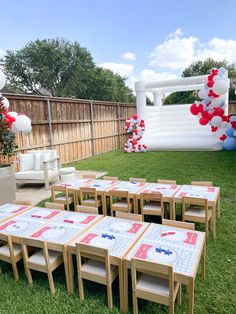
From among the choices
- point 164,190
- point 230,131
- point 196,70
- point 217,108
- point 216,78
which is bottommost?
point 164,190

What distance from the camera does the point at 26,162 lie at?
6387 mm

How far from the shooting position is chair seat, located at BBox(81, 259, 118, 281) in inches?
82.6

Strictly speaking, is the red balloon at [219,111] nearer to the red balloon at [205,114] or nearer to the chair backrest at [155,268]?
the red balloon at [205,114]

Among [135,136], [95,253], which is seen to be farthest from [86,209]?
[135,136]

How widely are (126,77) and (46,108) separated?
23.2m

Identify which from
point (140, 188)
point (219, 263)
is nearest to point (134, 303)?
point (219, 263)

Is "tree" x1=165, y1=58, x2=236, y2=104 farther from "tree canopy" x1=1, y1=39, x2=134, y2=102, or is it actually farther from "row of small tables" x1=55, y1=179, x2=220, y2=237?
"row of small tables" x1=55, y1=179, x2=220, y2=237

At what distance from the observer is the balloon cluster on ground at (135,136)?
10.9 meters

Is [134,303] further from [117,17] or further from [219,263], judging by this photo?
[117,17]

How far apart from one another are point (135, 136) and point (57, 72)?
54.4 feet

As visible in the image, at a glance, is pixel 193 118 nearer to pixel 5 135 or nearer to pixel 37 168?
pixel 37 168

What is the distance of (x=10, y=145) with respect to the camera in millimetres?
5164

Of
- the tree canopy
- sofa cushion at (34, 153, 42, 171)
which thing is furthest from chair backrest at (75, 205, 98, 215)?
the tree canopy

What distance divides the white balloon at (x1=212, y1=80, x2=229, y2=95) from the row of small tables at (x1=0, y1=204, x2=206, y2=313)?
800 cm
